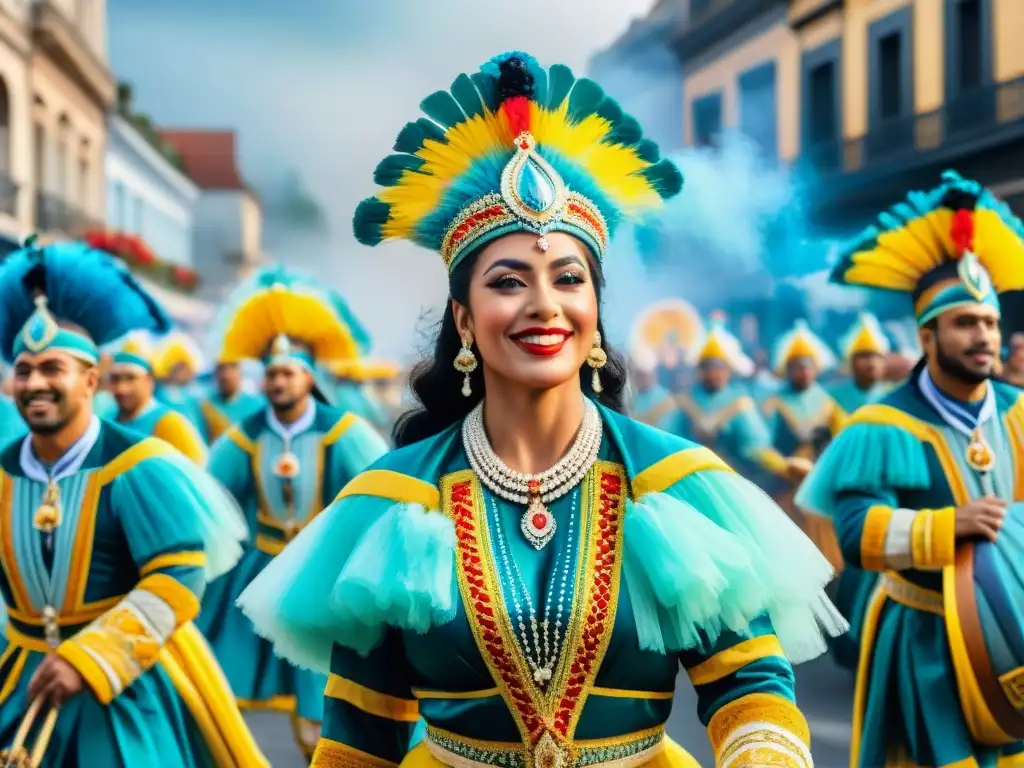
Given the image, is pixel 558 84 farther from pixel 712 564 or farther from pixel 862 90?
pixel 862 90

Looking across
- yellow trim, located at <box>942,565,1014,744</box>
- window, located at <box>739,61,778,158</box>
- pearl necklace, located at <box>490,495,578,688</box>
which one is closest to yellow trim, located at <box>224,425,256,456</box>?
yellow trim, located at <box>942,565,1014,744</box>

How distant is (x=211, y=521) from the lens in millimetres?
4930

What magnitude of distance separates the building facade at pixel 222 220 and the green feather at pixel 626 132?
5021 centimetres

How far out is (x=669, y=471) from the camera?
2.96m

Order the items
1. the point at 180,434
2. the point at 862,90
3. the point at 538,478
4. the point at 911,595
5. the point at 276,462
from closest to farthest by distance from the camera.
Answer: the point at 538,478 < the point at 911,595 < the point at 276,462 < the point at 180,434 < the point at 862,90

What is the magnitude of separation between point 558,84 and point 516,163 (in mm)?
177

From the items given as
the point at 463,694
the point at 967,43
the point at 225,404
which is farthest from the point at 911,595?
the point at 967,43

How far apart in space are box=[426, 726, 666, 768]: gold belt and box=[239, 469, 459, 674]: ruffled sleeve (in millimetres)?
245

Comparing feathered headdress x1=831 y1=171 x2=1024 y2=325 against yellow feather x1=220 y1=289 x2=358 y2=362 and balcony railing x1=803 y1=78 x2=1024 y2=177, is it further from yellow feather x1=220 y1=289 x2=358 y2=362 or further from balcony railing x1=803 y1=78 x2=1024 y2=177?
balcony railing x1=803 y1=78 x2=1024 y2=177

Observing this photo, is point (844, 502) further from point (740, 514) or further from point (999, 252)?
point (740, 514)

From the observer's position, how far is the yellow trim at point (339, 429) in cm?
775

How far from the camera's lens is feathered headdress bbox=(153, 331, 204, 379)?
1384 centimetres

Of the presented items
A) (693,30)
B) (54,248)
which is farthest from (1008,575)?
(693,30)

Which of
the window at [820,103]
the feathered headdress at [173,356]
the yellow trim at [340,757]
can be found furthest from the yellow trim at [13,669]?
the window at [820,103]
